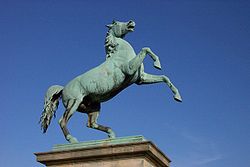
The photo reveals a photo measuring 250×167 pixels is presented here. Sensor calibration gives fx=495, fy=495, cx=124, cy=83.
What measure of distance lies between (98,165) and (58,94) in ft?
9.33

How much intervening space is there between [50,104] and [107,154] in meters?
2.73

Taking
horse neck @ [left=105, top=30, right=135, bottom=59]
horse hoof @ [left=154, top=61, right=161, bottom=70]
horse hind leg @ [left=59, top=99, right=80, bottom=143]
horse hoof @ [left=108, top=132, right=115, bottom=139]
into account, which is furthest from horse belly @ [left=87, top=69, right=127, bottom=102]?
horse hoof @ [left=108, top=132, right=115, bottom=139]

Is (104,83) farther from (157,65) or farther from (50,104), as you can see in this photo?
(50,104)

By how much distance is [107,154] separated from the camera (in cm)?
1191

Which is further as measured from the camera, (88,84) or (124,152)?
(88,84)

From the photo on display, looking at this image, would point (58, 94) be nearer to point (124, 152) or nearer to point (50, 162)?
point (50, 162)

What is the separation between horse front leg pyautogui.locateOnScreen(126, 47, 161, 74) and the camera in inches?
504

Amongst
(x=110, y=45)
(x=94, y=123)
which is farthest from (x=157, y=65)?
(x=94, y=123)

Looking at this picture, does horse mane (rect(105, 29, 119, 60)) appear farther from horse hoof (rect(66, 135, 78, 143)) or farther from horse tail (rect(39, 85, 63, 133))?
horse hoof (rect(66, 135, 78, 143))

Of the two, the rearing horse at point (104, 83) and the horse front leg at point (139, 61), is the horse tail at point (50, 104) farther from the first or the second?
the horse front leg at point (139, 61)

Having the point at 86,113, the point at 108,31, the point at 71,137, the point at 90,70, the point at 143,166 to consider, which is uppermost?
the point at 108,31

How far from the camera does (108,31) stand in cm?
1409

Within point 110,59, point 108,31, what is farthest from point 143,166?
point 108,31

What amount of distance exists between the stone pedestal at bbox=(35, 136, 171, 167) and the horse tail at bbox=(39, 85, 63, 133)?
1.21m
